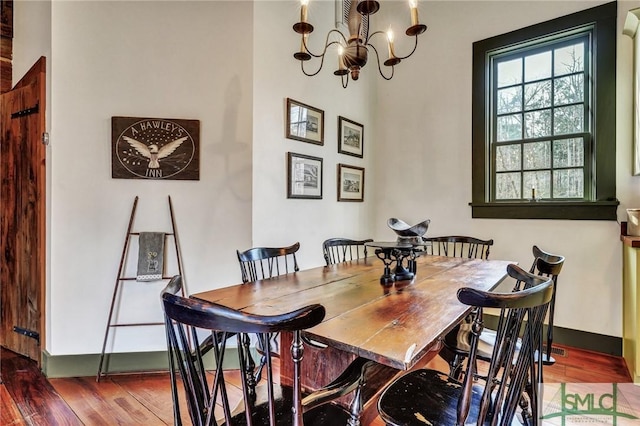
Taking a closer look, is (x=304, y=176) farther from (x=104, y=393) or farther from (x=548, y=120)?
(x=548, y=120)

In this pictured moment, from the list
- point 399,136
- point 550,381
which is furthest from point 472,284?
point 399,136

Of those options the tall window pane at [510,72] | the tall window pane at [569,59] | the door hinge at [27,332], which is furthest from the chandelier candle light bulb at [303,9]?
the door hinge at [27,332]

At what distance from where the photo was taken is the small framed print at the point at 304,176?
2951 millimetres

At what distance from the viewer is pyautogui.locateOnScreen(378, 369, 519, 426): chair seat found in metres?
1.18

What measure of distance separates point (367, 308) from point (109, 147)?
218 cm

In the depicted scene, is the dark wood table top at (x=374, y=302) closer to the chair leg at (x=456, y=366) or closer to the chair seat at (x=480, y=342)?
the chair seat at (x=480, y=342)

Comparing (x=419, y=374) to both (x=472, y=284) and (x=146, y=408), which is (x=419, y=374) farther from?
(x=146, y=408)

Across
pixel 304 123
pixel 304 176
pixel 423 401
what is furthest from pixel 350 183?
pixel 423 401

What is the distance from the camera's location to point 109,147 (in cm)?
246

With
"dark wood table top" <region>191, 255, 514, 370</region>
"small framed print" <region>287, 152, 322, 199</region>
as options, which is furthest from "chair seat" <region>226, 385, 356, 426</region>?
"small framed print" <region>287, 152, 322, 199</region>

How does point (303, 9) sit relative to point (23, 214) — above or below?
above

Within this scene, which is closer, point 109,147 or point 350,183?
point 109,147

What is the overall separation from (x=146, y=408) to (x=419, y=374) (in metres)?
1.63

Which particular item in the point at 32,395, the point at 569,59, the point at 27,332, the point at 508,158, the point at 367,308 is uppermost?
the point at 569,59
